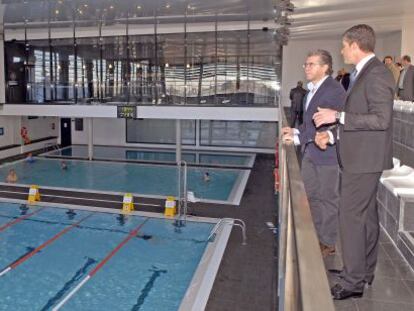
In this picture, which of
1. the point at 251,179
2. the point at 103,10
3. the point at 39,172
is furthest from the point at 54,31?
the point at 251,179

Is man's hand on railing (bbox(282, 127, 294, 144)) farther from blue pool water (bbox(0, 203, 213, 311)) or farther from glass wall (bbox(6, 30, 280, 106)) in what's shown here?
glass wall (bbox(6, 30, 280, 106))

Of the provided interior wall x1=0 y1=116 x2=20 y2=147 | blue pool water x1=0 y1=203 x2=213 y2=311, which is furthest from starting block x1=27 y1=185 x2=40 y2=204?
interior wall x1=0 y1=116 x2=20 y2=147

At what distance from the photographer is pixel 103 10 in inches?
580

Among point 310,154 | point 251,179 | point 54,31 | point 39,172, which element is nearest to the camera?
point 310,154

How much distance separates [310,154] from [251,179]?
11.1 metres

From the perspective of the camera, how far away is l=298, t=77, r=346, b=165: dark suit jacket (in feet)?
9.07

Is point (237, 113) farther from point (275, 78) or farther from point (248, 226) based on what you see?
point (248, 226)

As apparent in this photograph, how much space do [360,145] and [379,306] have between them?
90 cm

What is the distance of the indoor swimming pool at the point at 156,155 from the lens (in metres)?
17.5

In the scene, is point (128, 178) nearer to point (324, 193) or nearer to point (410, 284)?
point (324, 193)

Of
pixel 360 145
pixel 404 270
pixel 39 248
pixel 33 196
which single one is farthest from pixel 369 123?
pixel 33 196

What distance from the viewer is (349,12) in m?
7.40

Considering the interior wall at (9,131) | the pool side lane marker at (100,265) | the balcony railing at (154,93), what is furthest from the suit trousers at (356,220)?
the interior wall at (9,131)

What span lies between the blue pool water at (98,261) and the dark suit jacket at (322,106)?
14.3 ft
